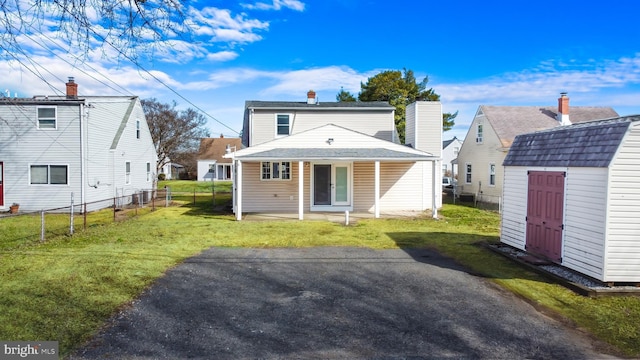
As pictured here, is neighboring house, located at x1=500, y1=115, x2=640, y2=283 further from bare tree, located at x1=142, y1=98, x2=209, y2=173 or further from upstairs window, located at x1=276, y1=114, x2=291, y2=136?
bare tree, located at x1=142, y1=98, x2=209, y2=173

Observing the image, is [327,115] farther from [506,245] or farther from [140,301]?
[140,301]

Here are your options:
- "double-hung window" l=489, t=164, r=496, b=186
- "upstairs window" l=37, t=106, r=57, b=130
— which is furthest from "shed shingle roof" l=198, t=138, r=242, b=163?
"double-hung window" l=489, t=164, r=496, b=186

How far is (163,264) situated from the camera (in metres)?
8.94

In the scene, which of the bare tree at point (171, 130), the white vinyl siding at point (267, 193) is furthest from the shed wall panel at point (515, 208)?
the bare tree at point (171, 130)

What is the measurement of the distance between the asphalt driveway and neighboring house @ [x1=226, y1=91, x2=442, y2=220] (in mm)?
8828

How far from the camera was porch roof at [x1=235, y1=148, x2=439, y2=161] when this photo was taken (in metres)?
16.5

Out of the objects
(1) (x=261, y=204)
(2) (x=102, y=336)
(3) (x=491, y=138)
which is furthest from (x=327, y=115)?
(2) (x=102, y=336)

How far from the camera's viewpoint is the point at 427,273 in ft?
28.2

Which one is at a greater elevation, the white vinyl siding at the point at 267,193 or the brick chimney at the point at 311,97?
the brick chimney at the point at 311,97

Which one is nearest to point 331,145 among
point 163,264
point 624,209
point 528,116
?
point 163,264

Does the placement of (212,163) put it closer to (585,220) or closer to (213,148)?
(213,148)

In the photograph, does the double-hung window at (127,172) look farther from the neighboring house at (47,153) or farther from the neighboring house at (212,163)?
the neighboring house at (212,163)

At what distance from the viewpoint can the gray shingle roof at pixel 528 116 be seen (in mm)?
24453

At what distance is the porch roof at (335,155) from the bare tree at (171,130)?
32052 mm
